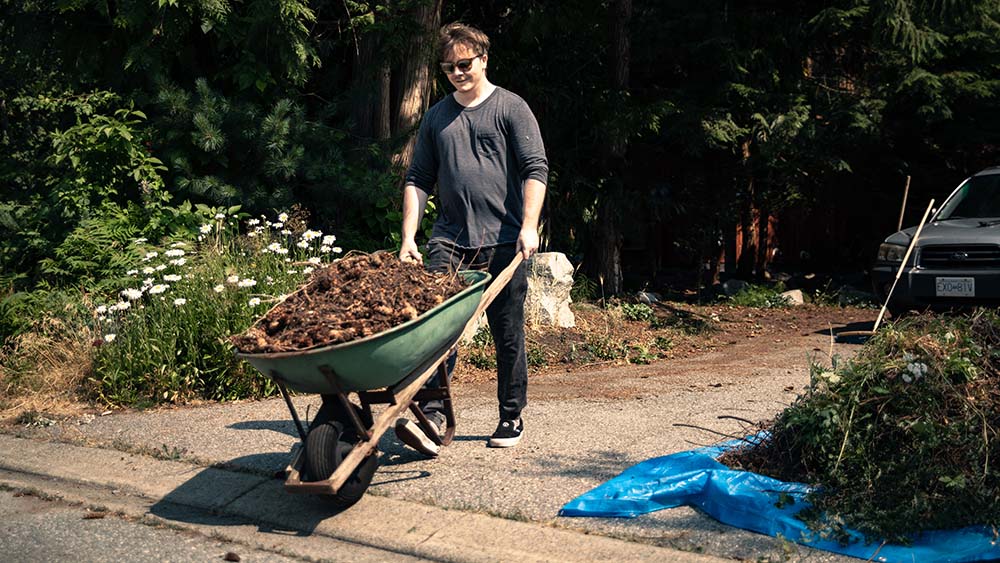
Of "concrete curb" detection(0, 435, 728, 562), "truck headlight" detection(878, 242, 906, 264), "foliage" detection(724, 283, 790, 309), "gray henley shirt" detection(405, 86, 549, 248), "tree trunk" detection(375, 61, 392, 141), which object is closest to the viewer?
"concrete curb" detection(0, 435, 728, 562)

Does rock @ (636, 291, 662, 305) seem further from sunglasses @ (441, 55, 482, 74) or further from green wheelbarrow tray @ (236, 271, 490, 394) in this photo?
green wheelbarrow tray @ (236, 271, 490, 394)

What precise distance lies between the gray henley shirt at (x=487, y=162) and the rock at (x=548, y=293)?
13.0 ft

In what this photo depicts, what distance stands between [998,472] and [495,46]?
8.40m

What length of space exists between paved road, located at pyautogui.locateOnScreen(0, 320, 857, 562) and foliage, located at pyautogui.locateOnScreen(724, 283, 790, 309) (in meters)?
5.87

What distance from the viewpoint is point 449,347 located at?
4.92 metres

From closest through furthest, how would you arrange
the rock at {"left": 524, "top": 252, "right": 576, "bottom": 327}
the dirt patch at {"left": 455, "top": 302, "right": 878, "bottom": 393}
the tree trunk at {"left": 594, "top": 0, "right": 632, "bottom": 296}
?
the dirt patch at {"left": 455, "top": 302, "right": 878, "bottom": 393} → the rock at {"left": 524, "top": 252, "right": 576, "bottom": 327} → the tree trunk at {"left": 594, "top": 0, "right": 632, "bottom": 296}

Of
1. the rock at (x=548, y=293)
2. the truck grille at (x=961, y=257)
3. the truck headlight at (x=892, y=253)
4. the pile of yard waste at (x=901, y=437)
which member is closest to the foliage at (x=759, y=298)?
the truck headlight at (x=892, y=253)

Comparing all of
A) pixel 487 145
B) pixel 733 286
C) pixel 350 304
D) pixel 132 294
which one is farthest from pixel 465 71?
pixel 733 286

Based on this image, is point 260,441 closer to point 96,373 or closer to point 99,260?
point 96,373

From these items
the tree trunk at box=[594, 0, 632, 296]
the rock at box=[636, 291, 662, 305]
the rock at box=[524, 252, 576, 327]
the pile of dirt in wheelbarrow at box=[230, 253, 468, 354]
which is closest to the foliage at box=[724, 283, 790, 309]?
the rock at box=[636, 291, 662, 305]

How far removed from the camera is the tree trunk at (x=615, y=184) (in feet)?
39.1

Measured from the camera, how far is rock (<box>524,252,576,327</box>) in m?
9.45

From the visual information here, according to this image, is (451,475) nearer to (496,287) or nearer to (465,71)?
(496,287)

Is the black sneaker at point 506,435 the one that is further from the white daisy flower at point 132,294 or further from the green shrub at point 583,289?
the green shrub at point 583,289
